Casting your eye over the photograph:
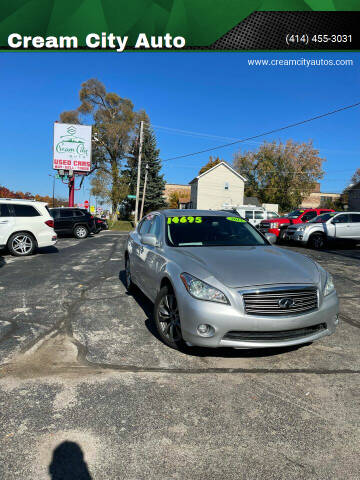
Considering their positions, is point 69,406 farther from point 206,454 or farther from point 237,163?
point 237,163

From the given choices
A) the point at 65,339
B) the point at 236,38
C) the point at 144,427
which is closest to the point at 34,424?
the point at 144,427

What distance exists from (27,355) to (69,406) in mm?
1148

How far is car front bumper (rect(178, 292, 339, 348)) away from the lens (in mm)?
2947

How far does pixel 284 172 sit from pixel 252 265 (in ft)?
204

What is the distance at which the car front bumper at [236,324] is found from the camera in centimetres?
295

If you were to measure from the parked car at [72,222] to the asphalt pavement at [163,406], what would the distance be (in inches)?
586

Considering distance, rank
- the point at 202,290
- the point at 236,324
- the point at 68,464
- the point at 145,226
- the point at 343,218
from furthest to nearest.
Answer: the point at 343,218, the point at 145,226, the point at 202,290, the point at 236,324, the point at 68,464

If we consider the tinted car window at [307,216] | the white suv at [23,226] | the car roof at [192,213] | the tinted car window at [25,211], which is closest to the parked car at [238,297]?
the car roof at [192,213]

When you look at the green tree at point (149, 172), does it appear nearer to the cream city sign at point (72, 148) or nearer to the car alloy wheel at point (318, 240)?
the cream city sign at point (72, 148)

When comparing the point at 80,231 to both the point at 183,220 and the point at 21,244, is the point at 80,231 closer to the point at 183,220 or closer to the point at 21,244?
the point at 21,244

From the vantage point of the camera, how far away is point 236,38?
9367 mm

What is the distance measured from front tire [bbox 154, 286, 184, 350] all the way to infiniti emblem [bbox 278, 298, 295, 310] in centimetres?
104

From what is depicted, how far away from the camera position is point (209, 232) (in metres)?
4.64

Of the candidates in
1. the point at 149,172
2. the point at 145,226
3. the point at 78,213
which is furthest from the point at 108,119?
the point at 145,226
